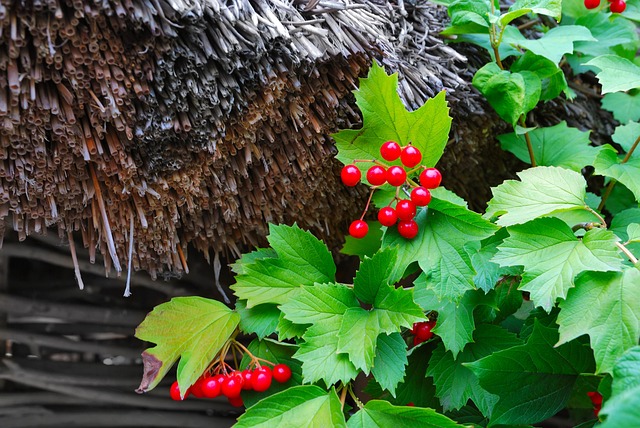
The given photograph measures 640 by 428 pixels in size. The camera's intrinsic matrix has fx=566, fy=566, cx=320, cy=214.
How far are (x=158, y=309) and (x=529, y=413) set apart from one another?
644 millimetres

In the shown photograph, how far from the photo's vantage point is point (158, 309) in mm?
996

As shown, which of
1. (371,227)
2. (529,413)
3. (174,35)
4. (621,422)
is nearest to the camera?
(621,422)

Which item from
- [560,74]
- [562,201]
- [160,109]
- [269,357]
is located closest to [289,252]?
[269,357]

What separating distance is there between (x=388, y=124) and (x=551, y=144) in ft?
1.55

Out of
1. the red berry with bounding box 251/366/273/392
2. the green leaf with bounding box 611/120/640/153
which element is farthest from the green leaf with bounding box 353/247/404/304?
→ the green leaf with bounding box 611/120/640/153

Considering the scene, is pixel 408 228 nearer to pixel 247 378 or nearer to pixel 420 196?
pixel 420 196

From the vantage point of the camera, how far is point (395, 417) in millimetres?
876

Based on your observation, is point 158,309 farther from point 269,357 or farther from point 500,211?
point 500,211

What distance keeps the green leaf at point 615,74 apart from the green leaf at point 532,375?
46 cm

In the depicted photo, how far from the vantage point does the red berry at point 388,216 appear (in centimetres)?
91

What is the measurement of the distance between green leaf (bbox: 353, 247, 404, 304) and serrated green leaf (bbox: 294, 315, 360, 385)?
2.8 inches

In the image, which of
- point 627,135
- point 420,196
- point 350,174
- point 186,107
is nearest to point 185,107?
point 186,107

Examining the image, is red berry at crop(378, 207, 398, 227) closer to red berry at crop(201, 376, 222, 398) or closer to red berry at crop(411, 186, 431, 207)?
red berry at crop(411, 186, 431, 207)

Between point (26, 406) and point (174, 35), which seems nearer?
point (174, 35)
